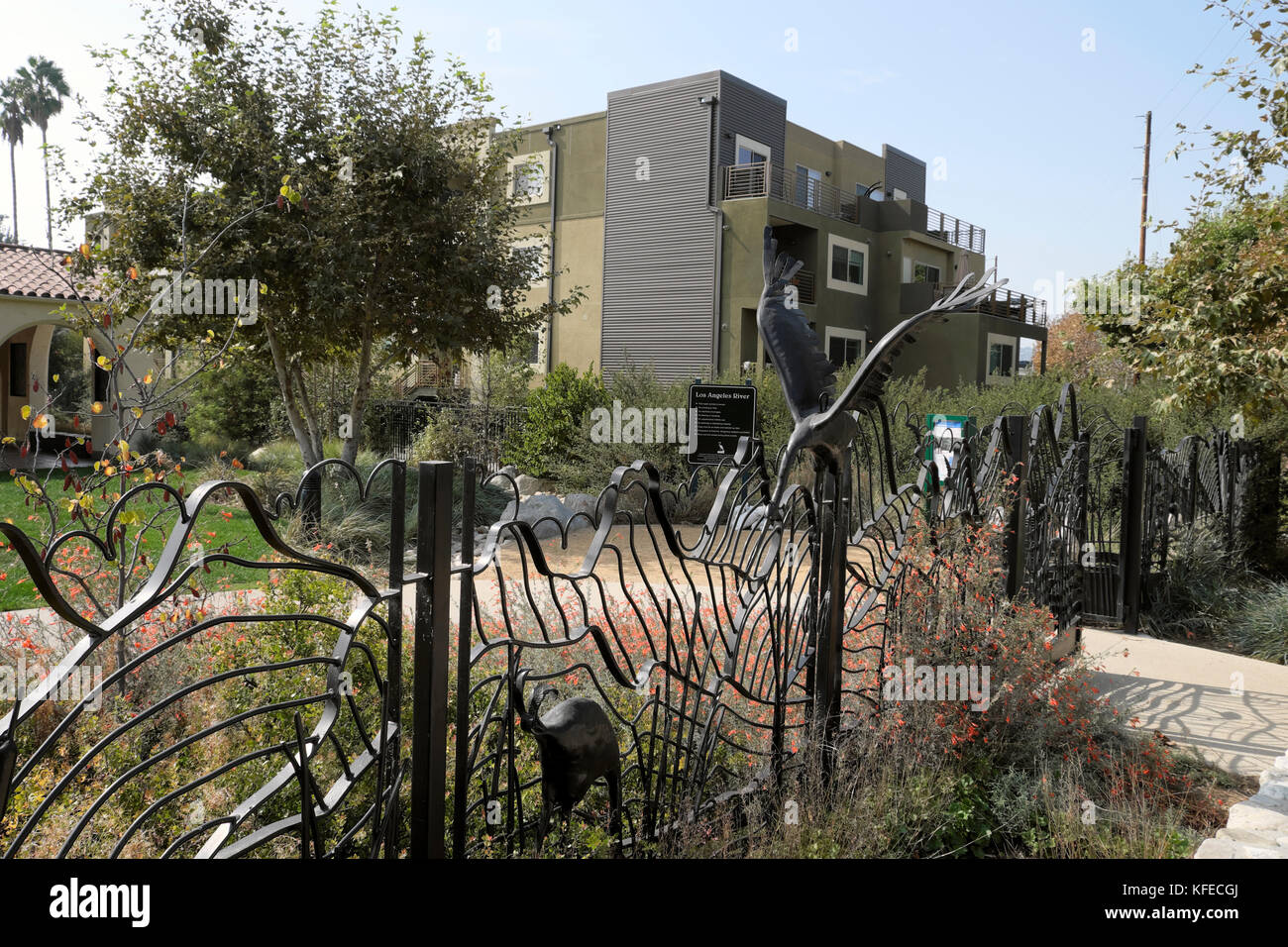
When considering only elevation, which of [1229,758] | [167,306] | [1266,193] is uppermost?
[1266,193]

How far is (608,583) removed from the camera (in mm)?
8414

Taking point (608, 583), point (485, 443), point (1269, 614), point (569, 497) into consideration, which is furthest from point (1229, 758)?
point (485, 443)

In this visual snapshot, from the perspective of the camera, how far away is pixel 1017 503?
4.95 m

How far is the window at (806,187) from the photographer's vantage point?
2484 cm

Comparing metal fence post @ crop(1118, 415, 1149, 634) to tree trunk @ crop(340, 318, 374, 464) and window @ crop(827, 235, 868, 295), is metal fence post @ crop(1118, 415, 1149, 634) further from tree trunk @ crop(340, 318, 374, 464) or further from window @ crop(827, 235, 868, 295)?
window @ crop(827, 235, 868, 295)

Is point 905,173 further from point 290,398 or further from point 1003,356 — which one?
point 290,398

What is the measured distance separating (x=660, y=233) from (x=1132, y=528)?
16.8 meters

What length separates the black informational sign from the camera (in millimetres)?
12695

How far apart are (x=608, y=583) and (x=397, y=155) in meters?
6.19

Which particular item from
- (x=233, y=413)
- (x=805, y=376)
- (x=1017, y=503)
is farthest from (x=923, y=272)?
(x=805, y=376)

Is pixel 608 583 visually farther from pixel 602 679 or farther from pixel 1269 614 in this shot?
pixel 1269 614

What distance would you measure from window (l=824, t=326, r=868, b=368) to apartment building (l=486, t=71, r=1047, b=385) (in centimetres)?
4
